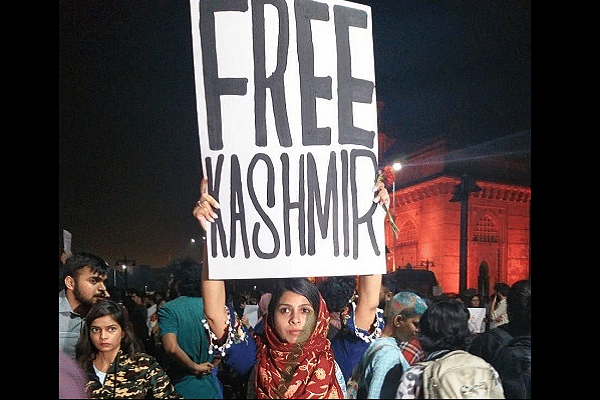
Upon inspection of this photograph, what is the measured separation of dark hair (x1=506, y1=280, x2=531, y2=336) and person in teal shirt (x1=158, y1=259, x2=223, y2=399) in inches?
58.6

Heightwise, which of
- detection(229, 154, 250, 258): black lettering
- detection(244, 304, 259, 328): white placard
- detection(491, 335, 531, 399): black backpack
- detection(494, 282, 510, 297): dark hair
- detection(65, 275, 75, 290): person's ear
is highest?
detection(229, 154, 250, 258): black lettering

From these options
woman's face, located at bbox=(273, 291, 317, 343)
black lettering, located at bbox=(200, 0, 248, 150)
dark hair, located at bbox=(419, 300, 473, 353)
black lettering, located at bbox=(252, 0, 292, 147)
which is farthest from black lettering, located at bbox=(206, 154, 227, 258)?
dark hair, located at bbox=(419, 300, 473, 353)

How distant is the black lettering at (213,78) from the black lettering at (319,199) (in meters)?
0.46

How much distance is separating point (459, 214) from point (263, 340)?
3.78ft

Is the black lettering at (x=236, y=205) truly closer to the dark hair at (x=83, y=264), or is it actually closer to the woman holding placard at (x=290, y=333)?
the woman holding placard at (x=290, y=333)

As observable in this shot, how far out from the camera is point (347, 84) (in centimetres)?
283

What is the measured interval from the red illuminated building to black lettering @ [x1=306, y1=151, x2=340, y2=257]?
27cm

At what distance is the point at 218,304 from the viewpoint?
9.12ft

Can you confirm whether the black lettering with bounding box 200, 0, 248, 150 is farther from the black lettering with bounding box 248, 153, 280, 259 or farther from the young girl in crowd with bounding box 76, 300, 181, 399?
the young girl in crowd with bounding box 76, 300, 181, 399

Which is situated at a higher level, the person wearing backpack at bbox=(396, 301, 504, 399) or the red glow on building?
the red glow on building

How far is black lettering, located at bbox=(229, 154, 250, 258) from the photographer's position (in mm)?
Answer: 2781

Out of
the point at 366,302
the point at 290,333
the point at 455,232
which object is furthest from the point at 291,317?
the point at 455,232

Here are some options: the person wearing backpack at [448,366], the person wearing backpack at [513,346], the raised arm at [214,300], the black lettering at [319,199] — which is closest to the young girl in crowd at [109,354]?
the raised arm at [214,300]
